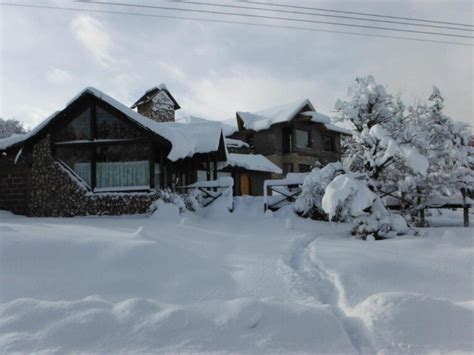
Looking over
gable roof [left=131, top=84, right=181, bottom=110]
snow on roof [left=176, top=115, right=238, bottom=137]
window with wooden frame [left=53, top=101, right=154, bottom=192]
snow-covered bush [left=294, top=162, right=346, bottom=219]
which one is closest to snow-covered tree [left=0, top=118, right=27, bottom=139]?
gable roof [left=131, top=84, right=181, bottom=110]

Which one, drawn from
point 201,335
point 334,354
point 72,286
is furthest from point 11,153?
point 334,354

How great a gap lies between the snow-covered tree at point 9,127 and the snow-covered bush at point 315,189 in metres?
37.4

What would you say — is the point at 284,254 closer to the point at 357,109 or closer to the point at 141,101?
the point at 357,109

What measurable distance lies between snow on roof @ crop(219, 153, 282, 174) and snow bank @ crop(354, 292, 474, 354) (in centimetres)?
1838

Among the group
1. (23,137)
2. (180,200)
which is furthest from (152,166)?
(23,137)

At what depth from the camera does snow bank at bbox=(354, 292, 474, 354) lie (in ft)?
10.8

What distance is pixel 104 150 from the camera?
1456cm

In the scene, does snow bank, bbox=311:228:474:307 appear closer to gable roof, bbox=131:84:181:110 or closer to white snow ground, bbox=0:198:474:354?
white snow ground, bbox=0:198:474:354

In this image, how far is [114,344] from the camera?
3246 mm

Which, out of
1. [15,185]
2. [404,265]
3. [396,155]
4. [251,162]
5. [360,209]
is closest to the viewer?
[404,265]

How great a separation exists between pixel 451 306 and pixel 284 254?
11.3 feet

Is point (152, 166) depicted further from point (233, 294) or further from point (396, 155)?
point (233, 294)

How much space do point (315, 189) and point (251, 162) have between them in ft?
45.7

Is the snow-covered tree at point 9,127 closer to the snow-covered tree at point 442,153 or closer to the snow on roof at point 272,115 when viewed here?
the snow on roof at point 272,115
